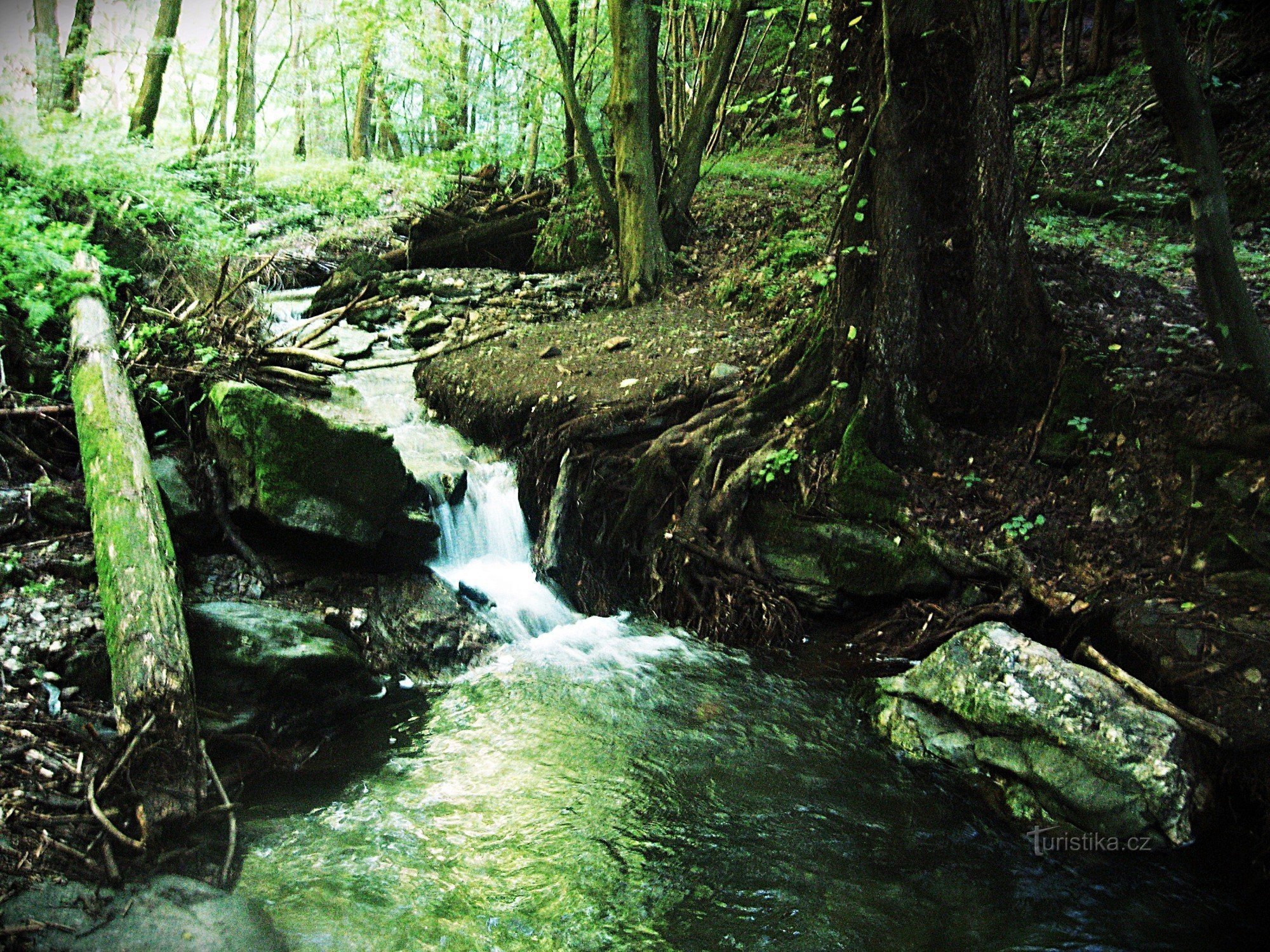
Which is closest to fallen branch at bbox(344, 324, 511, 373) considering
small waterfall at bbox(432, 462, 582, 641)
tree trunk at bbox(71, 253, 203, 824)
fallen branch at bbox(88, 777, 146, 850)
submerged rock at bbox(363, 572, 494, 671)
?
small waterfall at bbox(432, 462, 582, 641)

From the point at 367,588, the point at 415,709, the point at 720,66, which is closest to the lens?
the point at 415,709

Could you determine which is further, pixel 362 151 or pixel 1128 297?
pixel 362 151

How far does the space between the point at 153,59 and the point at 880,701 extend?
57.0 feet

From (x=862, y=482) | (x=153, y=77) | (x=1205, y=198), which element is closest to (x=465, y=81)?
(x=153, y=77)

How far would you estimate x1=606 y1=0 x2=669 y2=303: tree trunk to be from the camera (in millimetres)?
10391

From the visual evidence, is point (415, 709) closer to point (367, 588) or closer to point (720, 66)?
point (367, 588)

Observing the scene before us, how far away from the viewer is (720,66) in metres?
11.2

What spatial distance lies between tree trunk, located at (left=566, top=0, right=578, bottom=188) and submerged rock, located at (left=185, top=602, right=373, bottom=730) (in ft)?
34.5

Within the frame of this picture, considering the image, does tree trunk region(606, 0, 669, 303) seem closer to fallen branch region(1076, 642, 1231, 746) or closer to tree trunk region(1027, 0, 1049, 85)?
tree trunk region(1027, 0, 1049, 85)

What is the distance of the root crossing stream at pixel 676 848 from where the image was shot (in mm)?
3578

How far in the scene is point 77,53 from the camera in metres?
13.6

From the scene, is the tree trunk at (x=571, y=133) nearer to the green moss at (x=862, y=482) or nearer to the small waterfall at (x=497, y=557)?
the small waterfall at (x=497, y=557)

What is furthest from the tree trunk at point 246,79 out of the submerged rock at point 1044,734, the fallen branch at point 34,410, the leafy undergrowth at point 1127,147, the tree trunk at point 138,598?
the submerged rock at point 1044,734

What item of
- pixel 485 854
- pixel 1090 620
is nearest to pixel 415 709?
pixel 485 854
